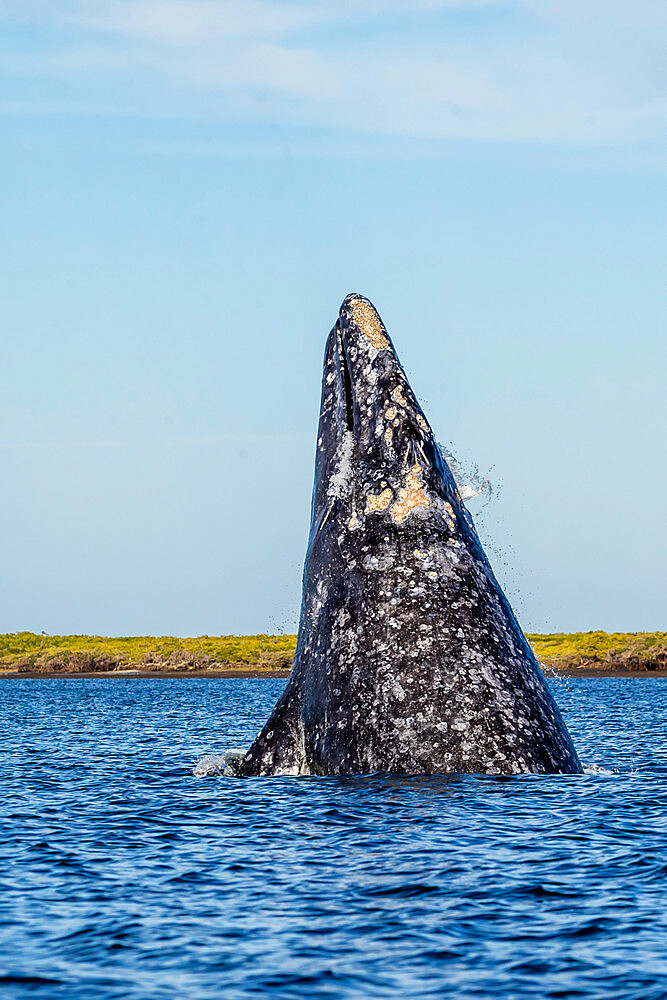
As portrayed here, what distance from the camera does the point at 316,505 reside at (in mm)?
9391

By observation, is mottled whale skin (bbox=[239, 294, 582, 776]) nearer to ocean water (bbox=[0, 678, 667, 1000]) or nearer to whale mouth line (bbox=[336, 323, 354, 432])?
whale mouth line (bbox=[336, 323, 354, 432])

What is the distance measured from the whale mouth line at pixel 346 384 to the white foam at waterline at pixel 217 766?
309 cm

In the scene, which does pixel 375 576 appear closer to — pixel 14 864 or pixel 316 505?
pixel 316 505

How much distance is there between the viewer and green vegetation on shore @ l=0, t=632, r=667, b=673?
60.1m

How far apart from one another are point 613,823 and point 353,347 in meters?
4.13

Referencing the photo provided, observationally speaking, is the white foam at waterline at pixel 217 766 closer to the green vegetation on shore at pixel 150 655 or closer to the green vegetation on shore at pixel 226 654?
the green vegetation on shore at pixel 226 654

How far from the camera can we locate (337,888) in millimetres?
6004

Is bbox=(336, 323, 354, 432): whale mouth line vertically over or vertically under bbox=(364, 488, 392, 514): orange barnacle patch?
Result: over

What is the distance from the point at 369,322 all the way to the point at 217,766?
15.1ft

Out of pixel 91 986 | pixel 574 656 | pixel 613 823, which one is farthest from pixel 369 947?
pixel 574 656

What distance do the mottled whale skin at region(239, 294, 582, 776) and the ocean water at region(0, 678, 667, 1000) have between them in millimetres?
244

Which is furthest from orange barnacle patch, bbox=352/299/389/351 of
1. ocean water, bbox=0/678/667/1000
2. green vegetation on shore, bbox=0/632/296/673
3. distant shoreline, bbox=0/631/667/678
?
green vegetation on shore, bbox=0/632/296/673

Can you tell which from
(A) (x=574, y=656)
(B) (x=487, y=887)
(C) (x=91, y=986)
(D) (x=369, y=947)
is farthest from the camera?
(A) (x=574, y=656)

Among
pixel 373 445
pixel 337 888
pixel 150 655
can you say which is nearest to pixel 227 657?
pixel 150 655
